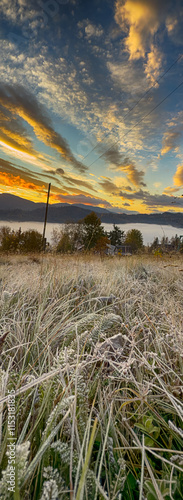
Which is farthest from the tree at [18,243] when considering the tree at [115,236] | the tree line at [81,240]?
the tree at [115,236]

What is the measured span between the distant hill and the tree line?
978 mm

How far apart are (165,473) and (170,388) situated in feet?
1.35

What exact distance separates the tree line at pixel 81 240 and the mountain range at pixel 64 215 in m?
0.97

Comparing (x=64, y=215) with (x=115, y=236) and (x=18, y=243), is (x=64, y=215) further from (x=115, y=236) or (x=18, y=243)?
(x=18, y=243)

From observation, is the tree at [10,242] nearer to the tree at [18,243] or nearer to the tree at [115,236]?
the tree at [18,243]

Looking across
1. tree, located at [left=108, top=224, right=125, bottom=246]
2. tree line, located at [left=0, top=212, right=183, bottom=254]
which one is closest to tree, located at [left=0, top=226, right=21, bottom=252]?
tree line, located at [left=0, top=212, right=183, bottom=254]

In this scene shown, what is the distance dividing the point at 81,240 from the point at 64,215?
96740 mm

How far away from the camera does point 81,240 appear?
24.6ft

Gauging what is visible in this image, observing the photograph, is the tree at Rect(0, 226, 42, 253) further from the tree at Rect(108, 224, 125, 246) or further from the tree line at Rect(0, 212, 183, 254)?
the tree at Rect(108, 224, 125, 246)

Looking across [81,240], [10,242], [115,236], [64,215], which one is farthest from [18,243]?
[64,215]

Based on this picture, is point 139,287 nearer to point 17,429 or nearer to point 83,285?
point 83,285

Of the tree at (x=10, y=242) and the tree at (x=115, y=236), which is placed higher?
the tree at (x=115, y=236)

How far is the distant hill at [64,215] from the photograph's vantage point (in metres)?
10.1

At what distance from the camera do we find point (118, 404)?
1089 millimetres
